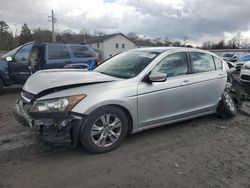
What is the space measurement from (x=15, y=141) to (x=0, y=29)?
66.7 metres

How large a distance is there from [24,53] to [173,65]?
6223 millimetres

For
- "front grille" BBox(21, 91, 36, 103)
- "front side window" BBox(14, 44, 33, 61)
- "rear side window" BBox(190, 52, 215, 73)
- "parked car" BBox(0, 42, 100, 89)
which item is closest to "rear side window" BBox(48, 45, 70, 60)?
"parked car" BBox(0, 42, 100, 89)

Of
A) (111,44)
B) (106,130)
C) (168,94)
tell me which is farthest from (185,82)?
(111,44)

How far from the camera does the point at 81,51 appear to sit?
10328 mm

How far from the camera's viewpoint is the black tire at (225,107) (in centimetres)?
589

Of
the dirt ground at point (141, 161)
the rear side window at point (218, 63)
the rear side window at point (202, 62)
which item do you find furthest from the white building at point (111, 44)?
the dirt ground at point (141, 161)

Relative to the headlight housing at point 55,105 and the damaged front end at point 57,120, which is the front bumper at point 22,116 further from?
the headlight housing at point 55,105

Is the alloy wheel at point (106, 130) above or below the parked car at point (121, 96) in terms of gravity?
below

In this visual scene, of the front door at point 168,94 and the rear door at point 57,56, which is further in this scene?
the rear door at point 57,56

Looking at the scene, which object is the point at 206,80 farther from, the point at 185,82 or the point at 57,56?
the point at 57,56

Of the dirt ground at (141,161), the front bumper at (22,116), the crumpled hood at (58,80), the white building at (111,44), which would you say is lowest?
the dirt ground at (141,161)

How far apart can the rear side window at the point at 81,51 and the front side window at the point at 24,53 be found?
152cm

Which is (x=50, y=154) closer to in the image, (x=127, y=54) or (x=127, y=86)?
(x=127, y=86)

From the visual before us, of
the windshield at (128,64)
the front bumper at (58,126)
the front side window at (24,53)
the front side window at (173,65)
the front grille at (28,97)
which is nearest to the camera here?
the front bumper at (58,126)
